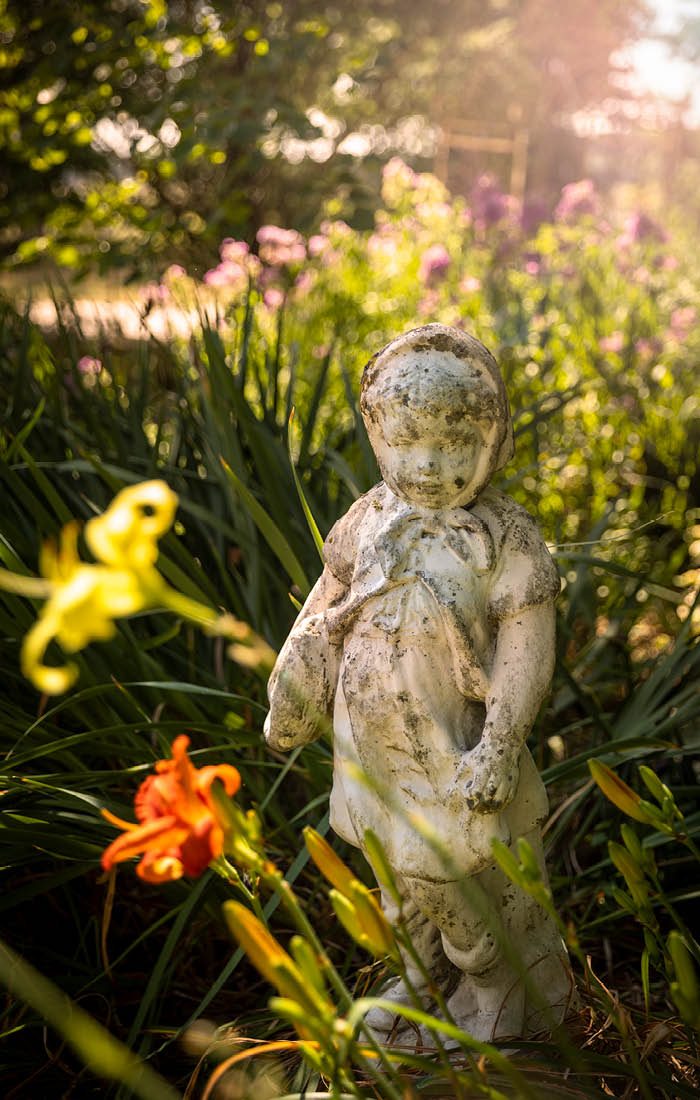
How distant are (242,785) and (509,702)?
785 mm

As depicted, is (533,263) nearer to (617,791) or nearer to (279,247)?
(279,247)

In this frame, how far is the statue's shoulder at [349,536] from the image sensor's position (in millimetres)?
1420

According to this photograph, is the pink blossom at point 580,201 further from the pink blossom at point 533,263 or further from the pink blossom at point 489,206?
the pink blossom at point 533,263

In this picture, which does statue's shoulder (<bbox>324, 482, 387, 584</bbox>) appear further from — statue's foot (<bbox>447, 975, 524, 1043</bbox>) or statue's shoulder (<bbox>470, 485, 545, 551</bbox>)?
statue's foot (<bbox>447, 975, 524, 1043</bbox>)

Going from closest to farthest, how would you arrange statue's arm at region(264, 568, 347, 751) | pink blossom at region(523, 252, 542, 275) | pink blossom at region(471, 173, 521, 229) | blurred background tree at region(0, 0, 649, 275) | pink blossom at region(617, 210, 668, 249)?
statue's arm at region(264, 568, 347, 751) < blurred background tree at region(0, 0, 649, 275) < pink blossom at region(523, 252, 542, 275) < pink blossom at region(617, 210, 668, 249) < pink blossom at region(471, 173, 521, 229)

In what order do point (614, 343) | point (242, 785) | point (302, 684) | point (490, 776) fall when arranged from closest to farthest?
point (490, 776), point (302, 684), point (242, 785), point (614, 343)

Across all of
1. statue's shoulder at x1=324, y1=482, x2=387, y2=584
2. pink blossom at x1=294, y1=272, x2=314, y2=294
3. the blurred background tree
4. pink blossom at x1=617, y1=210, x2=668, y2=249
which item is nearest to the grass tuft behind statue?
statue's shoulder at x1=324, y1=482, x2=387, y2=584

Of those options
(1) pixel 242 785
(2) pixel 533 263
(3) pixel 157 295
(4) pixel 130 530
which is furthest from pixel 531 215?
(4) pixel 130 530

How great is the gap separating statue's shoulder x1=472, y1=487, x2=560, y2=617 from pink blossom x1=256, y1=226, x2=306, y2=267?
9.77 ft

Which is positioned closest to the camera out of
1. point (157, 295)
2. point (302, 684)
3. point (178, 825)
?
point (178, 825)

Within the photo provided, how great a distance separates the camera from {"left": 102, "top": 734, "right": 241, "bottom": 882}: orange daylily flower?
800mm

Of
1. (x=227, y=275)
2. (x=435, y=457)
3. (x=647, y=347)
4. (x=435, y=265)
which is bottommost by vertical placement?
(x=647, y=347)

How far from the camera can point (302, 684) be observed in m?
1.42

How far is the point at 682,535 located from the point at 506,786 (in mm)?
2566
